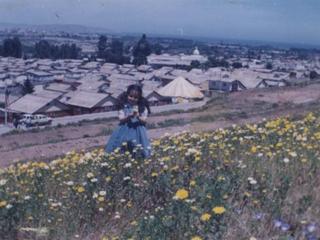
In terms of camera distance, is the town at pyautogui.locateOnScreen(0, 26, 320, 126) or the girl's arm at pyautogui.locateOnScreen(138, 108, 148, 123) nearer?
the girl's arm at pyautogui.locateOnScreen(138, 108, 148, 123)

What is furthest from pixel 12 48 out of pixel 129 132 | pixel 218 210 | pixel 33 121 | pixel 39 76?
pixel 218 210

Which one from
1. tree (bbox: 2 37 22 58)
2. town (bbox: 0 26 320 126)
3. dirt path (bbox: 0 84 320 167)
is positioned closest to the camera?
dirt path (bbox: 0 84 320 167)

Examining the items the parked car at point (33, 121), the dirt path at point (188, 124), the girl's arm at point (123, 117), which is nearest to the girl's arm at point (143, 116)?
the girl's arm at point (123, 117)

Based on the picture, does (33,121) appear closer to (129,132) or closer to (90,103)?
(90,103)

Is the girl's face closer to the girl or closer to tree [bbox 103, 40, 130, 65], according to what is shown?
the girl

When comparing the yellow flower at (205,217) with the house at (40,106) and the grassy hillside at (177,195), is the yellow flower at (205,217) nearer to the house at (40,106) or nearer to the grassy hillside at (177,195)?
the grassy hillside at (177,195)

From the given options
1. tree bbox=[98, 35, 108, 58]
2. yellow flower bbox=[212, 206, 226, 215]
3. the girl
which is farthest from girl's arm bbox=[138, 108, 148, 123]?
tree bbox=[98, 35, 108, 58]

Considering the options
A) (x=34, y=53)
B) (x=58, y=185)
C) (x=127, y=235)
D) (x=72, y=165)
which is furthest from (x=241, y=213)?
(x=34, y=53)
